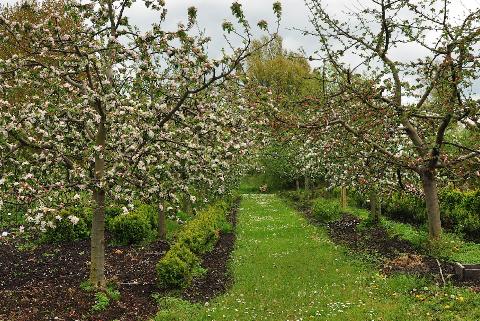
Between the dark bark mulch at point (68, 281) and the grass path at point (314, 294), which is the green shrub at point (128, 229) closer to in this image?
the dark bark mulch at point (68, 281)

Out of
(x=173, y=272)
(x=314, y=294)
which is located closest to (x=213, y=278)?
(x=173, y=272)

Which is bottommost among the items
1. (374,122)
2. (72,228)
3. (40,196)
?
(72,228)

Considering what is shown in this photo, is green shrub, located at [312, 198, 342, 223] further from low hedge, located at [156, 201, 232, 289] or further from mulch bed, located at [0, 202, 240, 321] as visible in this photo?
mulch bed, located at [0, 202, 240, 321]

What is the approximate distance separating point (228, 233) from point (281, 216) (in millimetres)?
6377

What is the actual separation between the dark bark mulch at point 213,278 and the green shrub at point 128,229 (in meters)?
2.51

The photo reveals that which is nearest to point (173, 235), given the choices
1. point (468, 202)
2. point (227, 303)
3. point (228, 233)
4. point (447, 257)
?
point (228, 233)

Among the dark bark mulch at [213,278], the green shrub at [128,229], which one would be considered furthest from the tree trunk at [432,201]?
the green shrub at [128,229]

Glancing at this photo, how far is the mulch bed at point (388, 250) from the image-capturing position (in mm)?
11136

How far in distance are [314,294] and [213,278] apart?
3.13 m

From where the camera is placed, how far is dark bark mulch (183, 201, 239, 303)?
429 inches

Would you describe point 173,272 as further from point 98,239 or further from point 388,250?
point 388,250

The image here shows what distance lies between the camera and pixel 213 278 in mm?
12469

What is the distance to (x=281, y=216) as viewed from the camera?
26.4 m

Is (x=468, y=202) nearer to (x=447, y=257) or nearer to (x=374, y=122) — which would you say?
(x=447, y=257)
